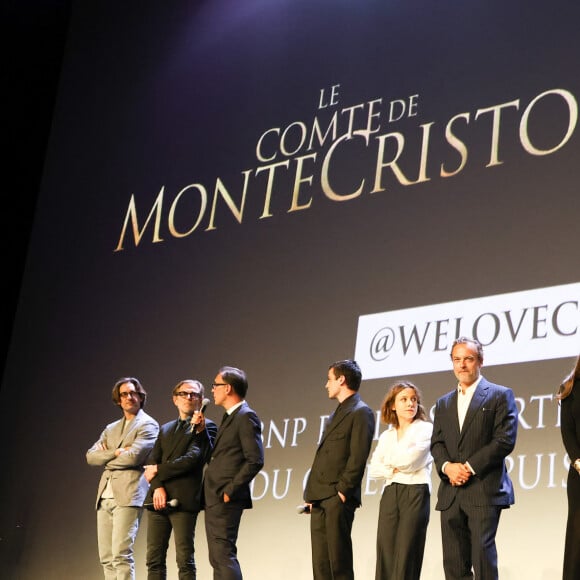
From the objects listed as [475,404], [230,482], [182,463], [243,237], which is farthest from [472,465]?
[243,237]

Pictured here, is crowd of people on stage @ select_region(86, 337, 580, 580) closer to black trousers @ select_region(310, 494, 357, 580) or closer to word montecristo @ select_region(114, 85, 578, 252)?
black trousers @ select_region(310, 494, 357, 580)

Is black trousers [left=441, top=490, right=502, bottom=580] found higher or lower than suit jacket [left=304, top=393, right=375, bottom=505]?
lower

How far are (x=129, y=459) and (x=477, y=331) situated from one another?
2001mm

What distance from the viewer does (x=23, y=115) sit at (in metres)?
8.66

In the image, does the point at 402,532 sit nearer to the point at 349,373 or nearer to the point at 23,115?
the point at 349,373

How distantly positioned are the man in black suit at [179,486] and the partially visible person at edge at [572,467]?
193 cm

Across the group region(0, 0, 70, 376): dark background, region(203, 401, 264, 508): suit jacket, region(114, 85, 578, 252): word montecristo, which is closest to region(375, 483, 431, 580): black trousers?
region(203, 401, 264, 508): suit jacket

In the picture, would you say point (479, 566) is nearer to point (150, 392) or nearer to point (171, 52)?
point (150, 392)

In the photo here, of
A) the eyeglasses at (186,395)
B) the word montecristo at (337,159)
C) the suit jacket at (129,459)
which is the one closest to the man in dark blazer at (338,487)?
the eyeglasses at (186,395)

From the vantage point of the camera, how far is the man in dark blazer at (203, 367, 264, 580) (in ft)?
15.8

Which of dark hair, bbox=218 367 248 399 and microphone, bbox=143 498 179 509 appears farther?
dark hair, bbox=218 367 248 399

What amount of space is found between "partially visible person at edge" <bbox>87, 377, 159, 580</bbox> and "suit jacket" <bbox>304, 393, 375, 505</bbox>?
116 cm

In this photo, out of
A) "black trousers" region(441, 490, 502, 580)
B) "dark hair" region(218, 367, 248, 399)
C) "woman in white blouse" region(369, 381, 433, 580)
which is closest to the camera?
"black trousers" region(441, 490, 502, 580)

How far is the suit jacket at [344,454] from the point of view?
14.9 ft
